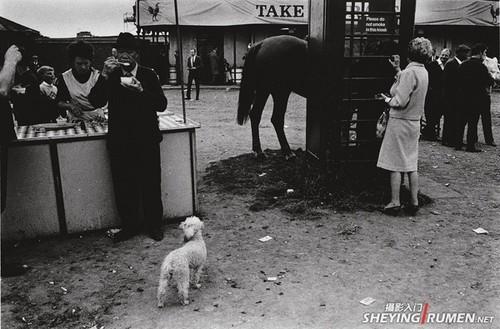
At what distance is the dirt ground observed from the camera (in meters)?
3.67

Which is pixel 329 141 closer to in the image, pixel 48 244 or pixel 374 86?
pixel 374 86

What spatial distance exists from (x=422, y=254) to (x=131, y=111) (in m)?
3.12

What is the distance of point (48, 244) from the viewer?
4.99 m

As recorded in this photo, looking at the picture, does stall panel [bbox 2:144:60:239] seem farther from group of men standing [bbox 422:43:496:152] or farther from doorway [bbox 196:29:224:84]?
doorway [bbox 196:29:224:84]

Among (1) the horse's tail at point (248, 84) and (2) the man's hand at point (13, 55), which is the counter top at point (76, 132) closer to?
(2) the man's hand at point (13, 55)

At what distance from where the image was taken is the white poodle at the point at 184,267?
368cm

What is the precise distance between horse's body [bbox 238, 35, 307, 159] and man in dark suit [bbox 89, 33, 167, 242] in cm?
323

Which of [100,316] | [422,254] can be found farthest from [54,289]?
[422,254]

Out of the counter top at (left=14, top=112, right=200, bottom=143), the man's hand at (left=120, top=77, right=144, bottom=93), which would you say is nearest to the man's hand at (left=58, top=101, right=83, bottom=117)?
the counter top at (left=14, top=112, right=200, bottom=143)

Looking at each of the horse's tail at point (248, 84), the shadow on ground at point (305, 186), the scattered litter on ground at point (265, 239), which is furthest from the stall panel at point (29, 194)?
the horse's tail at point (248, 84)

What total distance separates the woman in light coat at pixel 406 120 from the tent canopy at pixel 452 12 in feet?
61.8

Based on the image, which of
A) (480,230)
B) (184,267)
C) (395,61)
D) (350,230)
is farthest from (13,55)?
(480,230)

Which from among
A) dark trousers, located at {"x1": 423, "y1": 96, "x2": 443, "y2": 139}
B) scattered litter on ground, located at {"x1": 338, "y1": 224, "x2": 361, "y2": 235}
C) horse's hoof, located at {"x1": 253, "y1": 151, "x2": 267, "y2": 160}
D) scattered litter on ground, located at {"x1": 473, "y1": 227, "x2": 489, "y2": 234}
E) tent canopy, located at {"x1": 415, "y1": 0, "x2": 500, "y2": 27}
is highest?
tent canopy, located at {"x1": 415, "y1": 0, "x2": 500, "y2": 27}

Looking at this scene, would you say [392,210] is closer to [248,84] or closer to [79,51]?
[248,84]
